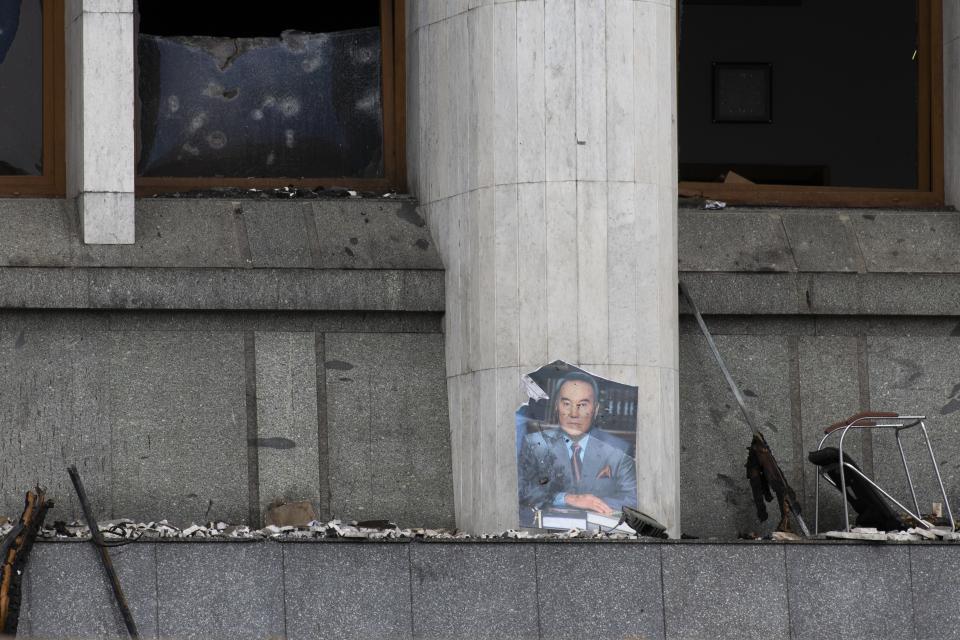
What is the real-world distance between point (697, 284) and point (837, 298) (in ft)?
3.72

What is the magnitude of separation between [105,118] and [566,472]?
436 cm

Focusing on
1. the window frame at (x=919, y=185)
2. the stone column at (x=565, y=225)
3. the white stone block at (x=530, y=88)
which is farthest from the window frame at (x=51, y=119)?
the window frame at (x=919, y=185)

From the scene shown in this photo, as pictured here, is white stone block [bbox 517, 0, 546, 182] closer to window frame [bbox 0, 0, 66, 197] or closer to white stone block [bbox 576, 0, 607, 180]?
white stone block [bbox 576, 0, 607, 180]

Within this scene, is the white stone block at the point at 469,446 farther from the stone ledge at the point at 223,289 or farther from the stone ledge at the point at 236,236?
the stone ledge at the point at 236,236

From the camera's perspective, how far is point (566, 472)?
600 inches

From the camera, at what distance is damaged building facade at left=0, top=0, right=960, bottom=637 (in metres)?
15.5

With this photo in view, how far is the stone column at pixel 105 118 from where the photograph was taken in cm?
1581

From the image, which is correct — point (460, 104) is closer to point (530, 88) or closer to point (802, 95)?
point (530, 88)

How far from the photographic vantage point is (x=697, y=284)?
1659 cm

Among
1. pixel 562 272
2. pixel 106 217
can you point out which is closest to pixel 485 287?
pixel 562 272

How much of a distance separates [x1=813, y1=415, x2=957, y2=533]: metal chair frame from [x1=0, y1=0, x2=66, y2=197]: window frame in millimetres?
6420

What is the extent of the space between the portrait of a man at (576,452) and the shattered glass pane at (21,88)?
474 cm

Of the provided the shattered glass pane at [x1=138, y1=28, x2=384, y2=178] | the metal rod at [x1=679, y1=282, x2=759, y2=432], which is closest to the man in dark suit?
the metal rod at [x1=679, y1=282, x2=759, y2=432]

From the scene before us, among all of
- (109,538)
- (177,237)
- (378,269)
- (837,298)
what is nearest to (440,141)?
(378,269)
